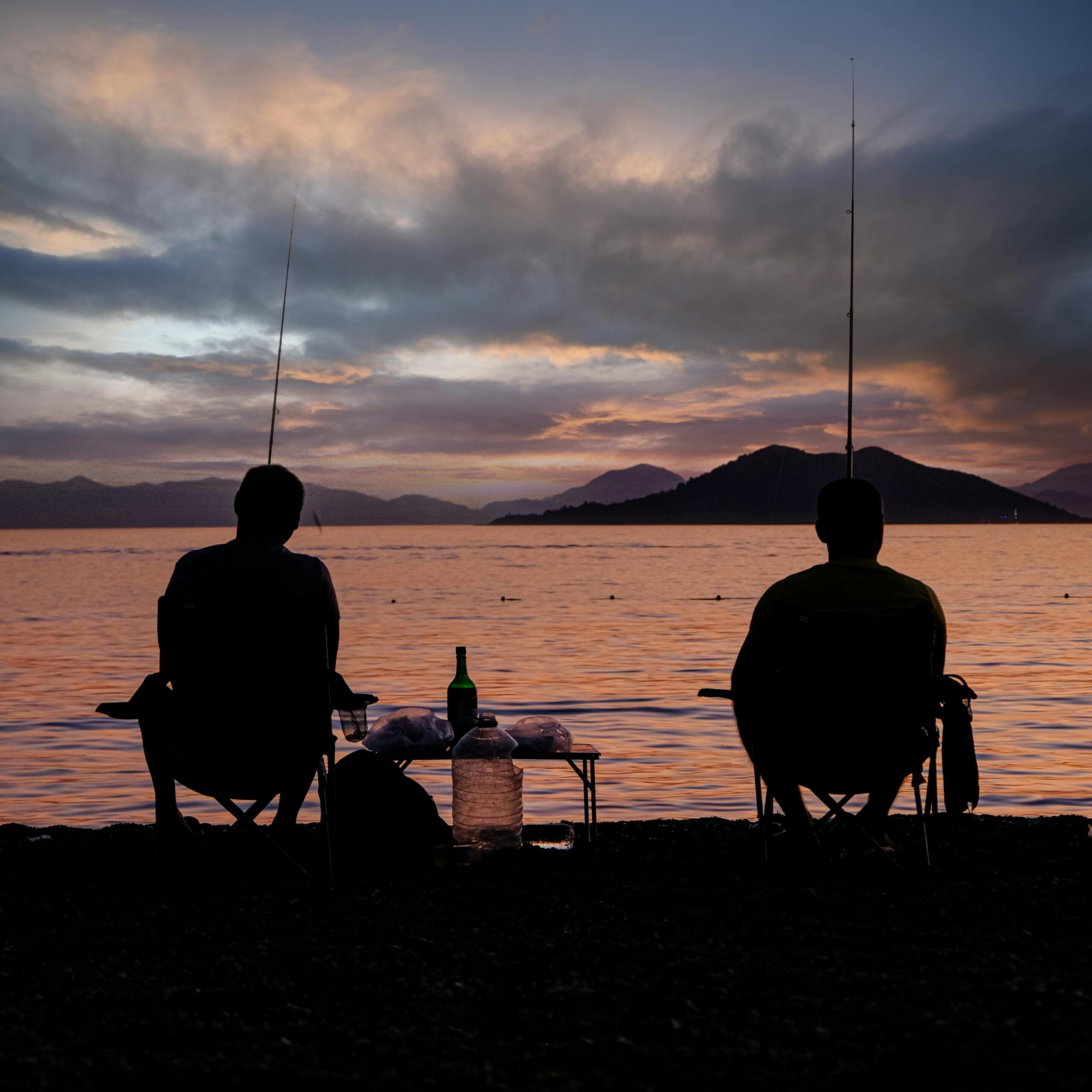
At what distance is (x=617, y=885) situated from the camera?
448 cm

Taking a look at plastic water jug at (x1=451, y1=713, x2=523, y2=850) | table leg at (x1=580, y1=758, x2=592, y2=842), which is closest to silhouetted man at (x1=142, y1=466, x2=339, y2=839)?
plastic water jug at (x1=451, y1=713, x2=523, y2=850)

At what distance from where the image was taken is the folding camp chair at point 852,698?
14.6 ft

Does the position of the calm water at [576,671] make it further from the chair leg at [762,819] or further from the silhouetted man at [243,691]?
the silhouetted man at [243,691]

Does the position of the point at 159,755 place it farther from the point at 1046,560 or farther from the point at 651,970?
the point at 1046,560

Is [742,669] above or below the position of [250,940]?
above

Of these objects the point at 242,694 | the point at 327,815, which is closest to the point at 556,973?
the point at 327,815

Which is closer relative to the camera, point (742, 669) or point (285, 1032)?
point (285, 1032)

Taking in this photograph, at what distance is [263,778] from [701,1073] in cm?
241

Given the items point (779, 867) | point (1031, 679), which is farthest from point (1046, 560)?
point (779, 867)

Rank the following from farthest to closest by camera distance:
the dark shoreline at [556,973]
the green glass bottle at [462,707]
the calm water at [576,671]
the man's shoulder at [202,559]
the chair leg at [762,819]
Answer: the calm water at [576,671], the green glass bottle at [462,707], the chair leg at [762,819], the man's shoulder at [202,559], the dark shoreline at [556,973]

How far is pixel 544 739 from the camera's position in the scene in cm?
504

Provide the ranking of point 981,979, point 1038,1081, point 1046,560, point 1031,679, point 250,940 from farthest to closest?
point 1046,560, point 1031,679, point 250,940, point 981,979, point 1038,1081

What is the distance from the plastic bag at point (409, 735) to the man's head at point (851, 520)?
1924 mm

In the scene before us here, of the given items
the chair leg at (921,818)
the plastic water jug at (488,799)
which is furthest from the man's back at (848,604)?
the plastic water jug at (488,799)
